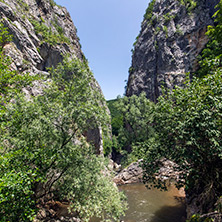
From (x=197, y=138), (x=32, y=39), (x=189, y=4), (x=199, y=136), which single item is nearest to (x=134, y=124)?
(x=32, y=39)

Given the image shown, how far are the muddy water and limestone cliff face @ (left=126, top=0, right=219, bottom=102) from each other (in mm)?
27430

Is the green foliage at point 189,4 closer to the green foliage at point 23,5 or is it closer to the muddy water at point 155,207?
the green foliage at point 23,5

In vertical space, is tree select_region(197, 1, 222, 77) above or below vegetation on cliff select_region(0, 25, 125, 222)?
above

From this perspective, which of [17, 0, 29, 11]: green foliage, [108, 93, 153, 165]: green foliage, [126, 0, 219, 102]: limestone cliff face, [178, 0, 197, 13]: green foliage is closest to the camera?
[17, 0, 29, 11]: green foliage

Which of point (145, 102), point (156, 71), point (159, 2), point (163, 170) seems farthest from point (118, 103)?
point (159, 2)

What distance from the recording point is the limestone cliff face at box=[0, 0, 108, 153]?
55.4ft

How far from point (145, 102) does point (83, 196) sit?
37.7 m

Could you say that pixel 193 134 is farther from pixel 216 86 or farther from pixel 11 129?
pixel 11 129

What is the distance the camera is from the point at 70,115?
29.5ft

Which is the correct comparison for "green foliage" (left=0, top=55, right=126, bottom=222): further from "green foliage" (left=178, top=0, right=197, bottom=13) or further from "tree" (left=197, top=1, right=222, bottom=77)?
"green foliage" (left=178, top=0, right=197, bottom=13)

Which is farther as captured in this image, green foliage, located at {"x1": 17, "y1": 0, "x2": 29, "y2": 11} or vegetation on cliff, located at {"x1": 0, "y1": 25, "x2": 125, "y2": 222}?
green foliage, located at {"x1": 17, "y1": 0, "x2": 29, "y2": 11}

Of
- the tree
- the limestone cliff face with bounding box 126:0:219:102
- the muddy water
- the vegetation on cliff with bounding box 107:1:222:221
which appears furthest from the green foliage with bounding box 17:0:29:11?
the limestone cliff face with bounding box 126:0:219:102

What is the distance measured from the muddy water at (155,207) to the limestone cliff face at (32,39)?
43.2 feet

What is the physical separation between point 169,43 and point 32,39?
4078 centimetres
